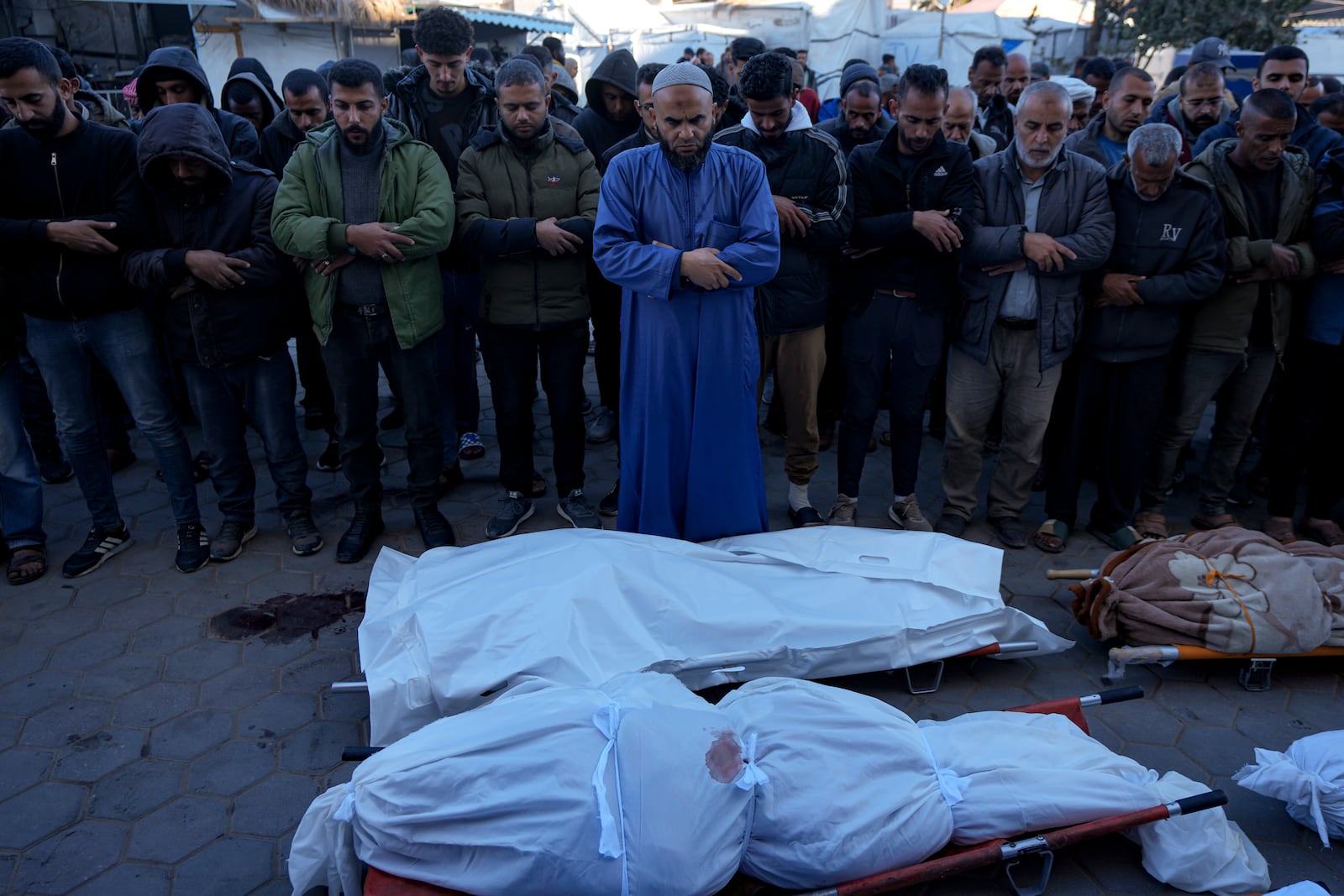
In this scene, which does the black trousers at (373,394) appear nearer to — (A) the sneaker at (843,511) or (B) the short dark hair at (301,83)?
(B) the short dark hair at (301,83)

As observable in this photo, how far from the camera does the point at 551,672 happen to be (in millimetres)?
3240

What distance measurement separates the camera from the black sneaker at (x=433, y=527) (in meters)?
4.81

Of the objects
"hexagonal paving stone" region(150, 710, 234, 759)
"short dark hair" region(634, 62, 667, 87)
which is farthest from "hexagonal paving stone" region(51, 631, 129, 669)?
"short dark hair" region(634, 62, 667, 87)

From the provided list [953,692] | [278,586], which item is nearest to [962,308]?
[953,692]

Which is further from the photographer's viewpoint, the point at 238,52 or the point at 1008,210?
the point at 238,52

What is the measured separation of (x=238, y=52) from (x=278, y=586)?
34.8 ft

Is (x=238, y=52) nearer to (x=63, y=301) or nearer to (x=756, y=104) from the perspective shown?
(x=63, y=301)

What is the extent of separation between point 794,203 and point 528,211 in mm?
1301

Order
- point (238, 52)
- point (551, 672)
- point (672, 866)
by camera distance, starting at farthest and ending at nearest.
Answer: point (238, 52), point (551, 672), point (672, 866)

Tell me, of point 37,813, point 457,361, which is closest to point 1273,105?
point 457,361

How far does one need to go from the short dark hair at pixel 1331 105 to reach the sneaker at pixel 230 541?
664cm

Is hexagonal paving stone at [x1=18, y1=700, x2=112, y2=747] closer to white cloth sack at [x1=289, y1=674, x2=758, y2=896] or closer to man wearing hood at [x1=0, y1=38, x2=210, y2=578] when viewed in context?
man wearing hood at [x1=0, y1=38, x2=210, y2=578]

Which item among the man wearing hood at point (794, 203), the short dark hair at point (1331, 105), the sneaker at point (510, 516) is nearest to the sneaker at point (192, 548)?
the sneaker at point (510, 516)

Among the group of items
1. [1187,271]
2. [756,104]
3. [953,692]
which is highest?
[756,104]
